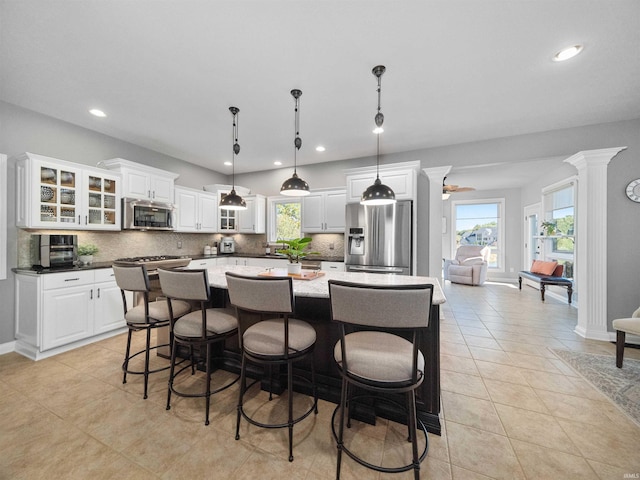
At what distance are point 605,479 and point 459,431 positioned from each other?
698 mm

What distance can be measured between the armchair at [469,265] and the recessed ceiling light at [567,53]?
5.70m

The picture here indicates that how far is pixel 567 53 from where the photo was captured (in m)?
2.07

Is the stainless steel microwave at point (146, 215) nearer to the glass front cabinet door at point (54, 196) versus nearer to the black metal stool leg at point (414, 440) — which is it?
the glass front cabinet door at point (54, 196)

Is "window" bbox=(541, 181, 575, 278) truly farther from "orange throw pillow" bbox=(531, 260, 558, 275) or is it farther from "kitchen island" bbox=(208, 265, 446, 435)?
"kitchen island" bbox=(208, 265, 446, 435)

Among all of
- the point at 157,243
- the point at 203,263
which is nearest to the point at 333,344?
the point at 203,263

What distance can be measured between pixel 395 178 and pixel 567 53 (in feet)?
7.03

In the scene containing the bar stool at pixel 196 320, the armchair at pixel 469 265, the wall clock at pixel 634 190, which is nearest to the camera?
the bar stool at pixel 196 320

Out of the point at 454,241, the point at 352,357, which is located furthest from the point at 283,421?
the point at 454,241

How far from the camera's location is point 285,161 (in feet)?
16.6

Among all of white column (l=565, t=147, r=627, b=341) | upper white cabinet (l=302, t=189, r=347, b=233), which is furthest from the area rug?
upper white cabinet (l=302, t=189, r=347, b=233)

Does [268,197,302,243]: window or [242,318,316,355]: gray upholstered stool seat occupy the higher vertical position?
[268,197,302,243]: window

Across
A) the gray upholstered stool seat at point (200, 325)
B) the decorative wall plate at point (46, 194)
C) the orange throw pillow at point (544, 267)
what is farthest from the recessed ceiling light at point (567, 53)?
the decorative wall plate at point (46, 194)

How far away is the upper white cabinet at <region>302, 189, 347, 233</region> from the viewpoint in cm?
468

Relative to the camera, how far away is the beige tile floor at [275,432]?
146cm
